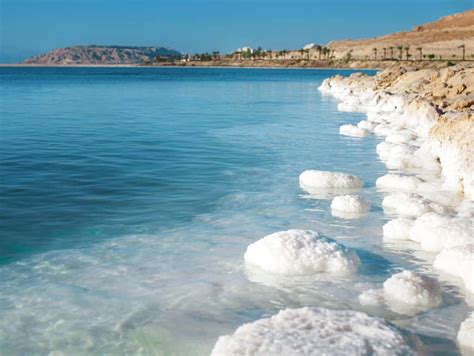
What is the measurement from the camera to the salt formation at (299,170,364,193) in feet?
34.7

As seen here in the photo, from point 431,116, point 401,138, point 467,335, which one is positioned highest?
point 431,116

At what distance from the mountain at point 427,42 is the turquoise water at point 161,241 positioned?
12870 cm

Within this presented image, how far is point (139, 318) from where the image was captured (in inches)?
215

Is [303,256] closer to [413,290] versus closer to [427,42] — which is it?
[413,290]

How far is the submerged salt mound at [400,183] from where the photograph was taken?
10.5 metres

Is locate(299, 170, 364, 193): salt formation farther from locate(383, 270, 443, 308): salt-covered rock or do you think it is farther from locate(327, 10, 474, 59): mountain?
locate(327, 10, 474, 59): mountain

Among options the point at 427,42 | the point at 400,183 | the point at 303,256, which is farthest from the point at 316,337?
the point at 427,42

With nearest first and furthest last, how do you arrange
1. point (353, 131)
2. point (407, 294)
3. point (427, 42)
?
point (407, 294) → point (353, 131) → point (427, 42)

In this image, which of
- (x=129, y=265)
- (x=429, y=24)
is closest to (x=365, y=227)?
(x=129, y=265)

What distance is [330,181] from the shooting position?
10.6 metres

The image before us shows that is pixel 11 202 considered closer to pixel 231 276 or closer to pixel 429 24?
pixel 231 276

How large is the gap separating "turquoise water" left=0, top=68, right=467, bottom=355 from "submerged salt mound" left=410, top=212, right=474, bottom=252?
0.24 meters

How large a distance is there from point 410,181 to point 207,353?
6.77 m

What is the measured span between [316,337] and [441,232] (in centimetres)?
334
